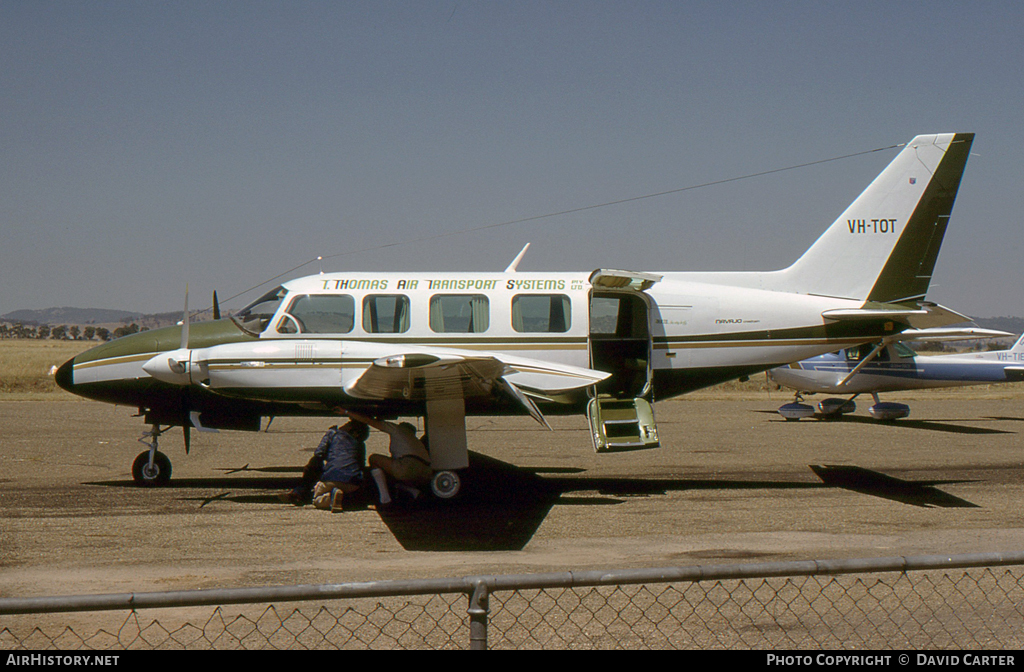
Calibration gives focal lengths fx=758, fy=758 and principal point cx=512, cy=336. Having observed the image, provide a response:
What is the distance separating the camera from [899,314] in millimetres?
12109

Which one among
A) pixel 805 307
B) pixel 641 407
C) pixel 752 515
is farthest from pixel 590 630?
pixel 805 307

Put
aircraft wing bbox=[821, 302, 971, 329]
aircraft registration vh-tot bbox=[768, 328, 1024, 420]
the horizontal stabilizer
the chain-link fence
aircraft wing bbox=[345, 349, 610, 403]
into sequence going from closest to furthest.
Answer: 1. the chain-link fence
2. aircraft wing bbox=[345, 349, 610, 403]
3. the horizontal stabilizer
4. aircraft wing bbox=[821, 302, 971, 329]
5. aircraft registration vh-tot bbox=[768, 328, 1024, 420]

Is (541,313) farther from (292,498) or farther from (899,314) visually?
(899,314)

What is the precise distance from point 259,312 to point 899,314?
10098 mm

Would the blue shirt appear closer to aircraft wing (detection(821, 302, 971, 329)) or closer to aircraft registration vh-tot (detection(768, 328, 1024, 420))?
aircraft wing (detection(821, 302, 971, 329))

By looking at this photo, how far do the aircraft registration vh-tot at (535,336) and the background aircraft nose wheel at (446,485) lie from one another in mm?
20

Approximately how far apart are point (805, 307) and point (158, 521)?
1002cm

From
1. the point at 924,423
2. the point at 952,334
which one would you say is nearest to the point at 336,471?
the point at 952,334

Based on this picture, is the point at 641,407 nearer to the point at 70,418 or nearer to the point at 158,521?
the point at 158,521

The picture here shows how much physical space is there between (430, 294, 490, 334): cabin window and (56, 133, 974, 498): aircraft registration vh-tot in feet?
0.07

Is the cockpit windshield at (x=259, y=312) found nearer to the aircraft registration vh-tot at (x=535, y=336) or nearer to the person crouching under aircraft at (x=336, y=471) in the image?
the aircraft registration vh-tot at (x=535, y=336)

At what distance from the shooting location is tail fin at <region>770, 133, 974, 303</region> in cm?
1302

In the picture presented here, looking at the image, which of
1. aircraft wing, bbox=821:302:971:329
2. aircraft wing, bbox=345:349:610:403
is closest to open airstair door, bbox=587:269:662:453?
aircraft wing, bbox=345:349:610:403

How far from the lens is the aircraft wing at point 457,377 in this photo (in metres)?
8.41
